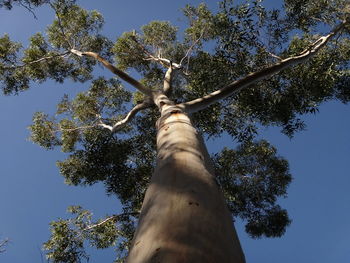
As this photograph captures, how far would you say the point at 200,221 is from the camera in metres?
2.12

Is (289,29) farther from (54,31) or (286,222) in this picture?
(54,31)

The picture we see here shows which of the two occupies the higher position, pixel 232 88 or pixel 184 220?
pixel 232 88

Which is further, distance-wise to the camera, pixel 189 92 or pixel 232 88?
pixel 189 92

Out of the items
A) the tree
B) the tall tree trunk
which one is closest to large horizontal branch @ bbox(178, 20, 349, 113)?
the tree

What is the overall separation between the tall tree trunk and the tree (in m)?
3.44

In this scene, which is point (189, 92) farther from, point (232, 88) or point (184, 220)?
point (184, 220)

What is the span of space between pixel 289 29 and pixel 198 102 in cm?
526

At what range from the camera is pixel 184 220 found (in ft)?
6.93

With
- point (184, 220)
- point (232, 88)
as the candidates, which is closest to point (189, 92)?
point (232, 88)

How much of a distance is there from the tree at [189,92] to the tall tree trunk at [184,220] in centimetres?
344

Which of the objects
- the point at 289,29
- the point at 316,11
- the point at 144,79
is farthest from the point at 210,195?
the point at 144,79

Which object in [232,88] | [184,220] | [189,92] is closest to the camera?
[184,220]

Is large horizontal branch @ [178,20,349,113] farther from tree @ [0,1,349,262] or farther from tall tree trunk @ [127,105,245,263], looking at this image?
tall tree trunk @ [127,105,245,263]

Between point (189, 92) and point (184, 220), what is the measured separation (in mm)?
10096
